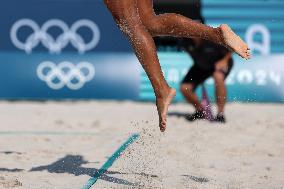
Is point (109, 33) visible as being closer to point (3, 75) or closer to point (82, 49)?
point (82, 49)

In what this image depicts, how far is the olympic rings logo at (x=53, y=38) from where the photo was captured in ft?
32.9

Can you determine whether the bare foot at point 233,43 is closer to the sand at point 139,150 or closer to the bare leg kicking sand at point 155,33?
the bare leg kicking sand at point 155,33

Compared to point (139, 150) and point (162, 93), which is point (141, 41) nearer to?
point (162, 93)

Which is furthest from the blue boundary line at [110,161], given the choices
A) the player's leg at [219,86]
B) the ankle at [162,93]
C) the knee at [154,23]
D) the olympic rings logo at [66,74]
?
the olympic rings logo at [66,74]

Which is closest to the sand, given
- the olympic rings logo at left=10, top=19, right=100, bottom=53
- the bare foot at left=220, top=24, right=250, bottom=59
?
the bare foot at left=220, top=24, right=250, bottom=59

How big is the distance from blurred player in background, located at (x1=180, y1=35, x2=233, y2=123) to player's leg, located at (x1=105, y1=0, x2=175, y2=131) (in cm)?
378

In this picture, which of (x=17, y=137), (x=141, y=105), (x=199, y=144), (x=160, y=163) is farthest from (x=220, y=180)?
(x=141, y=105)

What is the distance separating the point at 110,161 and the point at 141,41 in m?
1.27

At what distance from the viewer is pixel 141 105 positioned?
32.2 ft

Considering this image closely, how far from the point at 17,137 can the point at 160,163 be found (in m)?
2.01

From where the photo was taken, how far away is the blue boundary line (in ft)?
12.4

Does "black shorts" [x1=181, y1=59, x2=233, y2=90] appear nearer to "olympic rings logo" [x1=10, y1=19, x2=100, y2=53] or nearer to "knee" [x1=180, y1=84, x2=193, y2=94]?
"knee" [x1=180, y1=84, x2=193, y2=94]

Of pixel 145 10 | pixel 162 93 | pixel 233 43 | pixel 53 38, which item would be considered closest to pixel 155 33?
pixel 145 10

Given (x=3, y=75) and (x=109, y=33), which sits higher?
(x=109, y=33)
